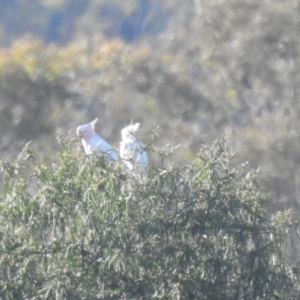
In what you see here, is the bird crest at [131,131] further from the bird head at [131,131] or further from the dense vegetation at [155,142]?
the dense vegetation at [155,142]

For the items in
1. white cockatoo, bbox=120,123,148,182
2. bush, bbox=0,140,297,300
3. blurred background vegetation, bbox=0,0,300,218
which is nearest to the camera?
bush, bbox=0,140,297,300

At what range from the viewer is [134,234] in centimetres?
525

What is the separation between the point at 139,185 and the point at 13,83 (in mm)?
11045

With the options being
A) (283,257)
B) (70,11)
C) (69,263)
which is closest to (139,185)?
(69,263)

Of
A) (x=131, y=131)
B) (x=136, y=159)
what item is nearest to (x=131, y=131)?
(x=131, y=131)

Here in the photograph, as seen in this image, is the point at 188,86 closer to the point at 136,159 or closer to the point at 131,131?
the point at 131,131

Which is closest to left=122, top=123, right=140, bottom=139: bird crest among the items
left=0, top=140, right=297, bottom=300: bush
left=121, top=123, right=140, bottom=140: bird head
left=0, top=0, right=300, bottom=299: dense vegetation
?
left=121, top=123, right=140, bottom=140: bird head

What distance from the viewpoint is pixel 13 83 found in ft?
52.7

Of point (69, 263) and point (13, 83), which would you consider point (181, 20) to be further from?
point (69, 263)

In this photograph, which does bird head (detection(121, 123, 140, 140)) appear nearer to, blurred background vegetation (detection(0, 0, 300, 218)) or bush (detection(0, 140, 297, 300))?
bush (detection(0, 140, 297, 300))

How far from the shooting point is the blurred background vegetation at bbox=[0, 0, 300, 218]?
1461 centimetres

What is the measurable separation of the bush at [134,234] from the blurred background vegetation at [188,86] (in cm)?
867

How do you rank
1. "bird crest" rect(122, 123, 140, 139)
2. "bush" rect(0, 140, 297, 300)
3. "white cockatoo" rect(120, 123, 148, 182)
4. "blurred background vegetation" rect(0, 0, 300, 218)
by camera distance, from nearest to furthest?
"bush" rect(0, 140, 297, 300) → "white cockatoo" rect(120, 123, 148, 182) → "bird crest" rect(122, 123, 140, 139) → "blurred background vegetation" rect(0, 0, 300, 218)

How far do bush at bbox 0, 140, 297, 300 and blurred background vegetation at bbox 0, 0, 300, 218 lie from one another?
8668 mm
